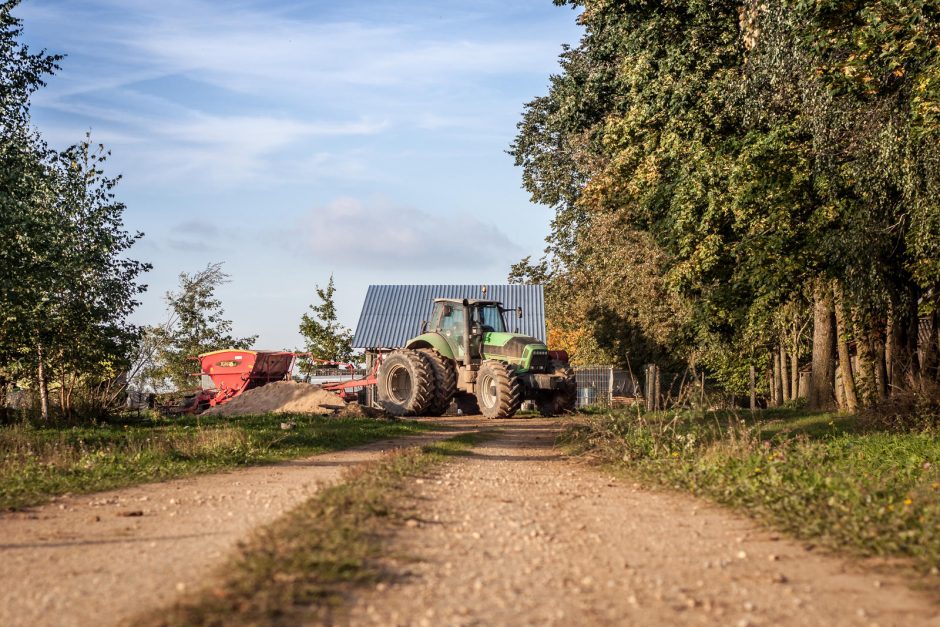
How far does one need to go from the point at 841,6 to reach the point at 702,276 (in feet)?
26.3

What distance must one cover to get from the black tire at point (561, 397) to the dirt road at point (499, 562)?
14807 mm

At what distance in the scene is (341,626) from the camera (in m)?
4.84

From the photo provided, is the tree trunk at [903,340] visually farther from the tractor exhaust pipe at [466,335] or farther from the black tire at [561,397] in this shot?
the tractor exhaust pipe at [466,335]

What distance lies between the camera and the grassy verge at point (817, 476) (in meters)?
7.33

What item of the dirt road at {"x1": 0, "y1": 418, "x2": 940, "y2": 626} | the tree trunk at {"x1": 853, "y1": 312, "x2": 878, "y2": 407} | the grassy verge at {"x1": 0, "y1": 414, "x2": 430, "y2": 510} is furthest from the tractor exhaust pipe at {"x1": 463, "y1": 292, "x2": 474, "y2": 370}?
the dirt road at {"x1": 0, "y1": 418, "x2": 940, "y2": 626}

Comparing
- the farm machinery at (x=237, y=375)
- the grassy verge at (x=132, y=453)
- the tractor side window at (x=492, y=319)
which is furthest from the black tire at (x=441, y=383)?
the farm machinery at (x=237, y=375)

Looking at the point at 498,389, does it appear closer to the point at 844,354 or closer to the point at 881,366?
the point at 844,354

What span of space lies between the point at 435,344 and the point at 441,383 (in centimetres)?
194

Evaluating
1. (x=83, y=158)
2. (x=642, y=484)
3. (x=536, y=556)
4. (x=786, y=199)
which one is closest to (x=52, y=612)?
(x=536, y=556)

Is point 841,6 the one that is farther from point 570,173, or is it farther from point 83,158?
point 570,173

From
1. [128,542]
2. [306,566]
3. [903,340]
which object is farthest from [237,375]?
[306,566]

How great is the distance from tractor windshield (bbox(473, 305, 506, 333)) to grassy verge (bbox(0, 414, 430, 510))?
753cm

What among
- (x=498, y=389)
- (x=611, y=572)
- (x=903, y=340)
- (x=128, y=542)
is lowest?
(x=611, y=572)

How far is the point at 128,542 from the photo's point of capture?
23.9 ft
